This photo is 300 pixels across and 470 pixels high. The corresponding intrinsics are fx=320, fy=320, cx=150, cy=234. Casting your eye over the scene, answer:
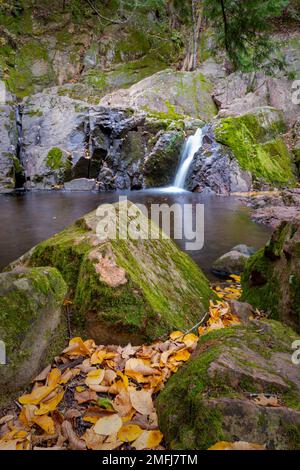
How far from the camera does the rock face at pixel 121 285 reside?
246cm

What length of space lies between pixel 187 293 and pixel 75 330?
1219 mm

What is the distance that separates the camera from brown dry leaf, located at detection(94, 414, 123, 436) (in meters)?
1.58

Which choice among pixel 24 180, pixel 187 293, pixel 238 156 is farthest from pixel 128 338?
pixel 24 180

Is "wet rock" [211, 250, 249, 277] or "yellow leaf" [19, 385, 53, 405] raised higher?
"yellow leaf" [19, 385, 53, 405]

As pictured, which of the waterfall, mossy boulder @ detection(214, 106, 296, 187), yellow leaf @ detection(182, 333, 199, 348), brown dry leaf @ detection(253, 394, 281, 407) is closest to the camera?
brown dry leaf @ detection(253, 394, 281, 407)

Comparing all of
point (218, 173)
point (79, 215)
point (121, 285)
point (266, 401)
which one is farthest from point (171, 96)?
point (266, 401)

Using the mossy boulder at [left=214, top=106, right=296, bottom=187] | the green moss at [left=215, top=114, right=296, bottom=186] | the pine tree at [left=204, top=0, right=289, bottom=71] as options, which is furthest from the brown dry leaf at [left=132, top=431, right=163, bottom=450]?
the green moss at [left=215, top=114, right=296, bottom=186]

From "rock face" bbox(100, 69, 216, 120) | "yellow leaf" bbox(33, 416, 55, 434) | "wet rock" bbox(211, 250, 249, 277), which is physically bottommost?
"wet rock" bbox(211, 250, 249, 277)

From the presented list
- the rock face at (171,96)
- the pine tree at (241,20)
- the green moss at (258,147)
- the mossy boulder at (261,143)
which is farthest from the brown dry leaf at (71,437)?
the rock face at (171,96)

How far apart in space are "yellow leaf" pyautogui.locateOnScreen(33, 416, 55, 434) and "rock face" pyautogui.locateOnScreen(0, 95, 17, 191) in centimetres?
1617

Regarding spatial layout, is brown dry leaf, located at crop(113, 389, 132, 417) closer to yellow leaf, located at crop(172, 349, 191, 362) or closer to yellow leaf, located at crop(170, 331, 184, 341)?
yellow leaf, located at crop(172, 349, 191, 362)

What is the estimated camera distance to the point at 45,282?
2.16m

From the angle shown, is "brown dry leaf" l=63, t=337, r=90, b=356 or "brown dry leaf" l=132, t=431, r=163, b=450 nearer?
"brown dry leaf" l=132, t=431, r=163, b=450

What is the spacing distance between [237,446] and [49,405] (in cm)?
102
